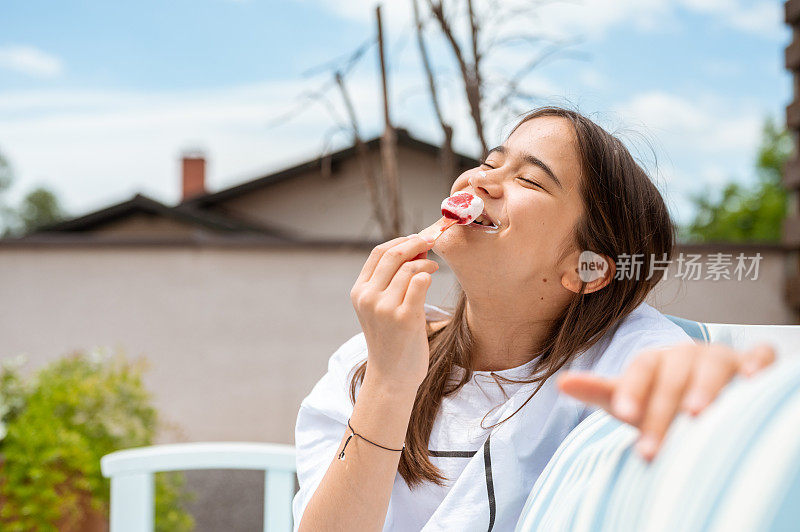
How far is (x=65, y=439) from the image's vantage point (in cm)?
226

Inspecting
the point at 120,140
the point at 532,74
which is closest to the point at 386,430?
the point at 532,74

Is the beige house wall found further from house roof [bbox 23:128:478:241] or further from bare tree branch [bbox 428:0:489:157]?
house roof [bbox 23:128:478:241]

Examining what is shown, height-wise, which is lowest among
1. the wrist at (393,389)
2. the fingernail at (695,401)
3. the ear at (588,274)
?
the wrist at (393,389)

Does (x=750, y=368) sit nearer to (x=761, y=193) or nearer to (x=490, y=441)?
(x=490, y=441)

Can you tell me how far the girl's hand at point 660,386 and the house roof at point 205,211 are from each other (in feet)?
23.8

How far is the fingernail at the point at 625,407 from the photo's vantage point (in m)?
0.37

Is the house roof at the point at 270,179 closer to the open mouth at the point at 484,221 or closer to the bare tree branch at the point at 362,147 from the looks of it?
the bare tree branch at the point at 362,147

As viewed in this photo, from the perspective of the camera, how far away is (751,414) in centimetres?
36

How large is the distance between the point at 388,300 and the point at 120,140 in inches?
871

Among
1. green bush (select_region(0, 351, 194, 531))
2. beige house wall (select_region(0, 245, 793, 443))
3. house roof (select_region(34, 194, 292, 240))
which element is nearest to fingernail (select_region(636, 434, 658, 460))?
green bush (select_region(0, 351, 194, 531))

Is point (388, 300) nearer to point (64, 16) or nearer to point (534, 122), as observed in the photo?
point (534, 122)

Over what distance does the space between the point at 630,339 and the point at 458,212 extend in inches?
10.4

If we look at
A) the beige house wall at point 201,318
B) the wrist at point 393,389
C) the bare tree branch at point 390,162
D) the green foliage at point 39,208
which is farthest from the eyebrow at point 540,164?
the green foliage at point 39,208

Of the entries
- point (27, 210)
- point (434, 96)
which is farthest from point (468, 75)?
point (27, 210)
